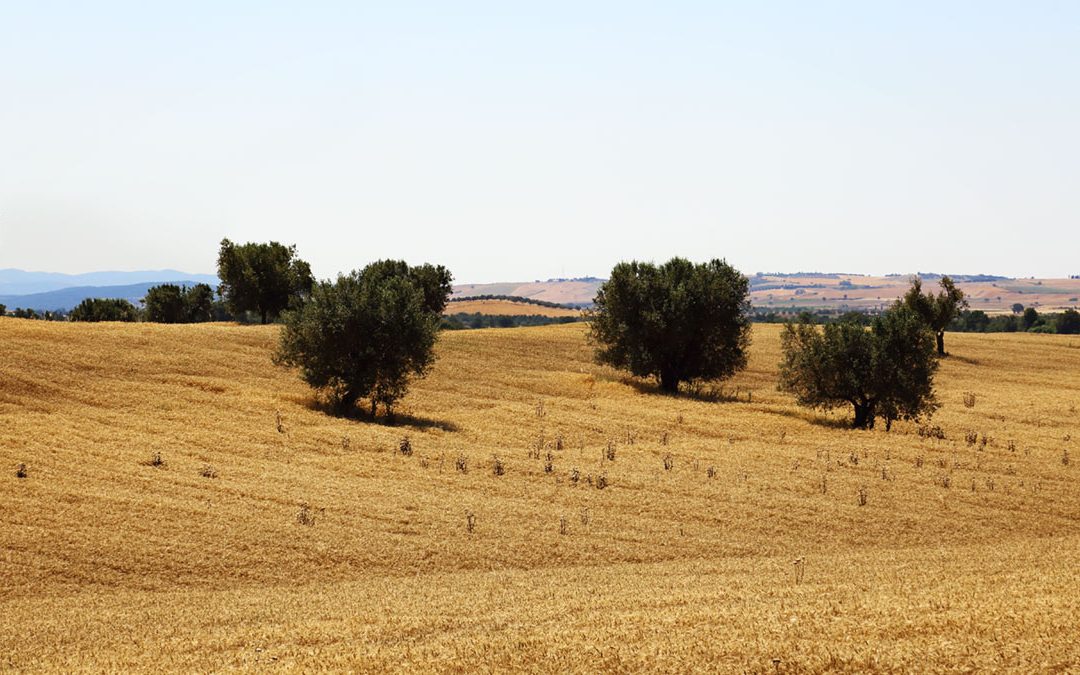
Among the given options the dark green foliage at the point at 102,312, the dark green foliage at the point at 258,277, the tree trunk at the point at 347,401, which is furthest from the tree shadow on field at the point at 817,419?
the dark green foliage at the point at 102,312

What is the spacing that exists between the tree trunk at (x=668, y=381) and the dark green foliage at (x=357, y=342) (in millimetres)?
19148

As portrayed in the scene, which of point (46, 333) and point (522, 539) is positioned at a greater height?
point (46, 333)

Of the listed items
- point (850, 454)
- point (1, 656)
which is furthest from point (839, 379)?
point (1, 656)

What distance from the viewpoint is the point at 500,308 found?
18062 cm

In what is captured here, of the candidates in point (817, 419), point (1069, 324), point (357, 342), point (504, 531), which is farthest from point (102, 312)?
point (1069, 324)

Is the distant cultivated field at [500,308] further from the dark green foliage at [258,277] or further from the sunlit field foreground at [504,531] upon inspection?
the sunlit field foreground at [504,531]

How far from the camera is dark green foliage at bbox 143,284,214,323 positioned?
107 meters

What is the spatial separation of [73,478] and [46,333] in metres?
29.2

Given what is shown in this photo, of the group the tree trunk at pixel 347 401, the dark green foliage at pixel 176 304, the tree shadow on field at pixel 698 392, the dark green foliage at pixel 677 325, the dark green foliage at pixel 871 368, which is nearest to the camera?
the tree trunk at pixel 347 401

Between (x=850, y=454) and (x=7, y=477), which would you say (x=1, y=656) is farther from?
(x=850, y=454)

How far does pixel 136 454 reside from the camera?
96.7 feet

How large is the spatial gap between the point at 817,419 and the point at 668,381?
13134 mm

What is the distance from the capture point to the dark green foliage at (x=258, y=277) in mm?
82000

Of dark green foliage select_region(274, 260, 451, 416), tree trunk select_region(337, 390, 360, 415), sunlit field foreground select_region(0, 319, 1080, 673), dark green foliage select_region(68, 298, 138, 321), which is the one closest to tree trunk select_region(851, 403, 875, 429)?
sunlit field foreground select_region(0, 319, 1080, 673)
